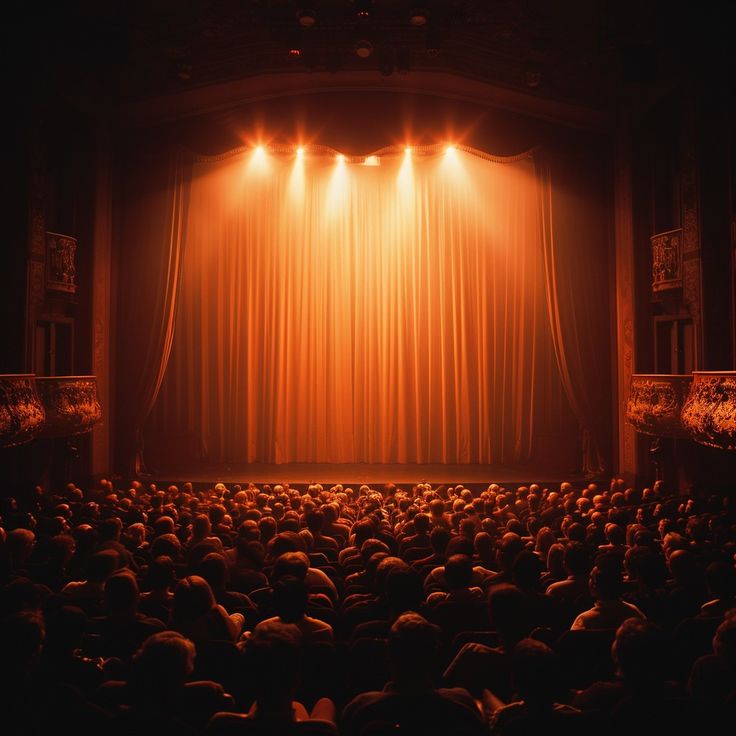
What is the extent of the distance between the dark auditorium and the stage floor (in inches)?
5.2

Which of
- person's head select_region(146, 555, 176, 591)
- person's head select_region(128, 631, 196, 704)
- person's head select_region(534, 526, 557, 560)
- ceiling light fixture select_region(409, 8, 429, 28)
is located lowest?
person's head select_region(534, 526, 557, 560)

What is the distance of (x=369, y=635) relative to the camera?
3617 millimetres

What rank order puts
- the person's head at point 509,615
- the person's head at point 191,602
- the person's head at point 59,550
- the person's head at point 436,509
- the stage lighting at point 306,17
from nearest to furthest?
the person's head at point 509,615
the person's head at point 191,602
the person's head at point 59,550
the person's head at point 436,509
the stage lighting at point 306,17

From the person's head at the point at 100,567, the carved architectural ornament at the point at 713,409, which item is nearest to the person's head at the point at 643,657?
the person's head at the point at 100,567

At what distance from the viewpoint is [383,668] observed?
328cm

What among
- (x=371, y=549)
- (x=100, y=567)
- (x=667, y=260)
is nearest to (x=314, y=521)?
(x=371, y=549)

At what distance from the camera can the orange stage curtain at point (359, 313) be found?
49.4ft

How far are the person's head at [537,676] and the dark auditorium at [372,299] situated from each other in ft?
5.18

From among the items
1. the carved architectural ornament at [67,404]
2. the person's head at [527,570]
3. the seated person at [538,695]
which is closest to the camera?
the seated person at [538,695]

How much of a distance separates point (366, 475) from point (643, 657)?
11318 mm

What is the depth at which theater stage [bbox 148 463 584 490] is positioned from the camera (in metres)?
12.8

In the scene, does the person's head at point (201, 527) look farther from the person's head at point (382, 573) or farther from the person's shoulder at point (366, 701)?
the person's shoulder at point (366, 701)

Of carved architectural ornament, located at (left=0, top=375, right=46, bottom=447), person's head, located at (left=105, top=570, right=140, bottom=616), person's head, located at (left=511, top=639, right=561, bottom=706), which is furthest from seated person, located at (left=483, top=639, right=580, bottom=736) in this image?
carved architectural ornament, located at (left=0, top=375, right=46, bottom=447)

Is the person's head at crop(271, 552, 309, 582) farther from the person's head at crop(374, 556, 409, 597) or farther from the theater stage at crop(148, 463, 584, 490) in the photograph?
the theater stage at crop(148, 463, 584, 490)
